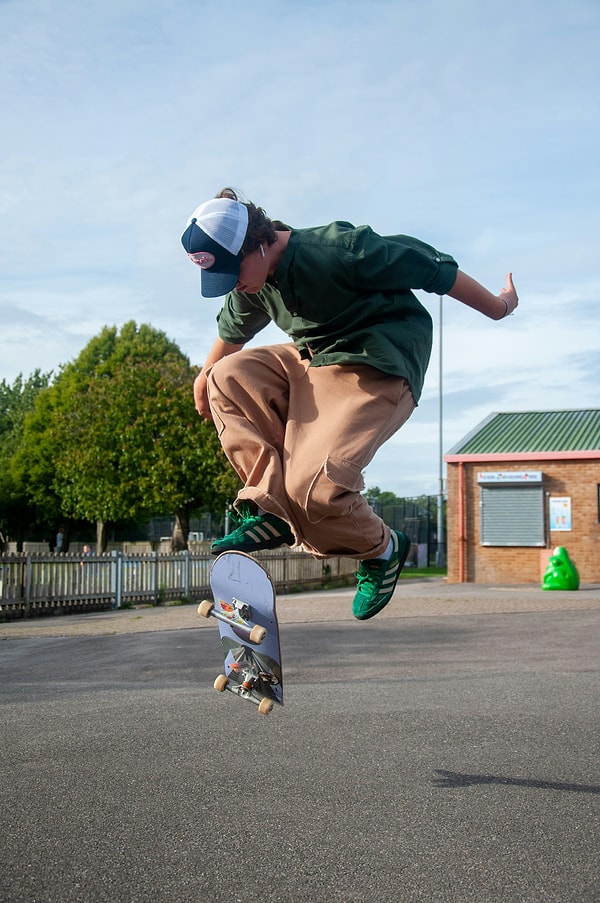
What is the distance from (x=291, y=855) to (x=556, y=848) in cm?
111

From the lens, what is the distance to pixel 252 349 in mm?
4121

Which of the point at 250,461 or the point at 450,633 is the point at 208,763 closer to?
the point at 250,461

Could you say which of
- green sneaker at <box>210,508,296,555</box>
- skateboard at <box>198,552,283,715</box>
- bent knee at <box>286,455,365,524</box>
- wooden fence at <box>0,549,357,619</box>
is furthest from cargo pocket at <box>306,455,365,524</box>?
wooden fence at <box>0,549,357,619</box>

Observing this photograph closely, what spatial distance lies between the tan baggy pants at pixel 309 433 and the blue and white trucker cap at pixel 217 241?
1.56 feet

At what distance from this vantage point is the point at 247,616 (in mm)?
3906

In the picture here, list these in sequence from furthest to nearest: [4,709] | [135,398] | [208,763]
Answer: [135,398]
[4,709]
[208,763]

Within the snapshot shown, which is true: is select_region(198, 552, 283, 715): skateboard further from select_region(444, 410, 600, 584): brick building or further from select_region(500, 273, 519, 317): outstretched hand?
select_region(444, 410, 600, 584): brick building

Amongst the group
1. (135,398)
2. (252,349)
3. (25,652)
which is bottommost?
(25,652)

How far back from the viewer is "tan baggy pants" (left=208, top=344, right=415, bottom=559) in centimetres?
375

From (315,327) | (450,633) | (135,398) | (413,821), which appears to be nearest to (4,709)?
(413,821)

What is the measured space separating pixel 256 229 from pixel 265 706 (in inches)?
81.9

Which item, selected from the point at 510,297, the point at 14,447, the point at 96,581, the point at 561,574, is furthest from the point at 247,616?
the point at 14,447

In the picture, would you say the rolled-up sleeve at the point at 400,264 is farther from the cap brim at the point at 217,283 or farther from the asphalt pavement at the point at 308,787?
the asphalt pavement at the point at 308,787

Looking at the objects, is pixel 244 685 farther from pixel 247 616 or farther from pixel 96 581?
pixel 96 581
